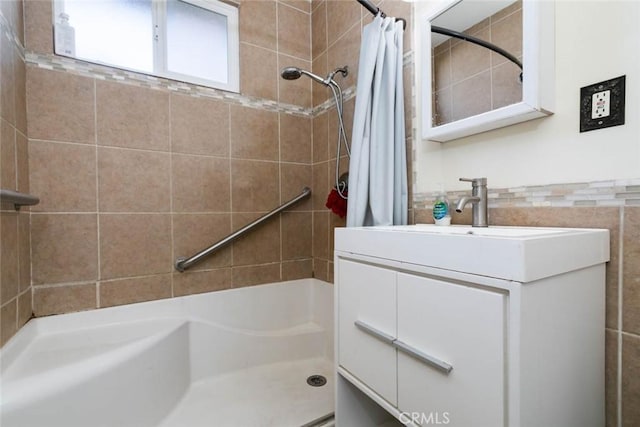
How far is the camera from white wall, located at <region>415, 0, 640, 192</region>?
697 millimetres

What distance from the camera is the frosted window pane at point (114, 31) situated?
4.44 feet

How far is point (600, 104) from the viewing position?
2.43ft

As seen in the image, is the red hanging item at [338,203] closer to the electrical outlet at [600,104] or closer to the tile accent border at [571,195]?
the tile accent border at [571,195]

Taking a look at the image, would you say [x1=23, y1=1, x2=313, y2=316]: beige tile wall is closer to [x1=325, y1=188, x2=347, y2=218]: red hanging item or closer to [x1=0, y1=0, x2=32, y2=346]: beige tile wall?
[x1=0, y1=0, x2=32, y2=346]: beige tile wall

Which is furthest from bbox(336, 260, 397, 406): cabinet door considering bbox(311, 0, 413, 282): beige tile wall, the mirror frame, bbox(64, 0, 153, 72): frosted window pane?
bbox(64, 0, 153, 72): frosted window pane

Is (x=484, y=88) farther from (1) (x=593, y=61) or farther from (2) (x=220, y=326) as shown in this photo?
(2) (x=220, y=326)

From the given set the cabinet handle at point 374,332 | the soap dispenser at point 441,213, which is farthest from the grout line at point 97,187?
the soap dispenser at point 441,213

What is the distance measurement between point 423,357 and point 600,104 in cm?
78

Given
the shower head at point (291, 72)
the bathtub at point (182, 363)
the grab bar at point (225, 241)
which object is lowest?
the bathtub at point (182, 363)

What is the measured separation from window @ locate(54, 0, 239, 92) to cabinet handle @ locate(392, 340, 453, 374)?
158 centimetres

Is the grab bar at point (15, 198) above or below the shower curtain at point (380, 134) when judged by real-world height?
below

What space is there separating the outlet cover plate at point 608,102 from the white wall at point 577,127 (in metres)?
0.01

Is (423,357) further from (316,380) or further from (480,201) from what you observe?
→ (316,380)

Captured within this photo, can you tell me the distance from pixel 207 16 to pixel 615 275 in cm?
212
